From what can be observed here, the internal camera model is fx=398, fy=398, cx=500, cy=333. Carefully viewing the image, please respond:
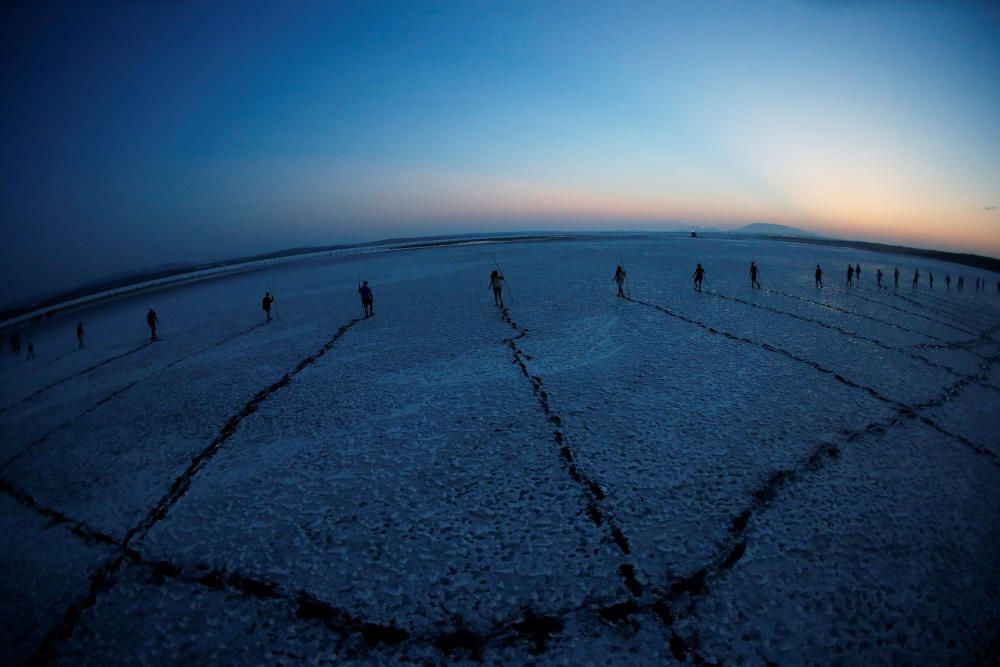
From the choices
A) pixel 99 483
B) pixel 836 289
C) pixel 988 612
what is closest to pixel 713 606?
pixel 988 612

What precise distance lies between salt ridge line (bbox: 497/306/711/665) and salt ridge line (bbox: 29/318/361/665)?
759 cm

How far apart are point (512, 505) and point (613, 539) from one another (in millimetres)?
1840

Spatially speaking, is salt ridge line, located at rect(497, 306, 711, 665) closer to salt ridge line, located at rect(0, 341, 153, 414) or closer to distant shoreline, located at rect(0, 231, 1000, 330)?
salt ridge line, located at rect(0, 341, 153, 414)

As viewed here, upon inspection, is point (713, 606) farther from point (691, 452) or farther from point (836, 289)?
point (836, 289)

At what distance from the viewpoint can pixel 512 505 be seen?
738 centimetres

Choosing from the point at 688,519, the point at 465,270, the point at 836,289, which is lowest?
the point at 688,519

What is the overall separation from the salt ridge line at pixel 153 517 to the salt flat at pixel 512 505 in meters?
0.04

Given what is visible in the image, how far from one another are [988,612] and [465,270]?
35427 millimetres

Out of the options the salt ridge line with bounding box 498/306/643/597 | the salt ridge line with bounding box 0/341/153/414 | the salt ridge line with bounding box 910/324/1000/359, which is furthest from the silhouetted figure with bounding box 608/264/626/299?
the salt ridge line with bounding box 0/341/153/414

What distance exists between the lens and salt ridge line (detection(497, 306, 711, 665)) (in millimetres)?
5191

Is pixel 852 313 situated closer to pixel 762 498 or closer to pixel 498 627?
pixel 762 498

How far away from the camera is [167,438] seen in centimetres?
1033

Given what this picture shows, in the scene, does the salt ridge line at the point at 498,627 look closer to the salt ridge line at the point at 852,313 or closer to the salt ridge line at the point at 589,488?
the salt ridge line at the point at 589,488

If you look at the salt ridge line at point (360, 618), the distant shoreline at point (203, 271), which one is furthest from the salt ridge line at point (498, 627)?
the distant shoreline at point (203, 271)
